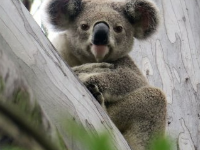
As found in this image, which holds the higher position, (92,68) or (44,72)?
(44,72)

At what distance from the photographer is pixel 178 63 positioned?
388 cm

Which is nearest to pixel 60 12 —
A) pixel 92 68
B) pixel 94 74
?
pixel 92 68

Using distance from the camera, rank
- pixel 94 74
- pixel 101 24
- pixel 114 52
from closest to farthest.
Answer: pixel 94 74, pixel 101 24, pixel 114 52

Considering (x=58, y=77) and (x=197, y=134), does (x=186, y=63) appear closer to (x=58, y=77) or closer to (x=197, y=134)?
(x=197, y=134)

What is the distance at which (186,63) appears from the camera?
389cm

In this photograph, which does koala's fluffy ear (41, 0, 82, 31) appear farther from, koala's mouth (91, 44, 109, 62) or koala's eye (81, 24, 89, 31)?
koala's mouth (91, 44, 109, 62)

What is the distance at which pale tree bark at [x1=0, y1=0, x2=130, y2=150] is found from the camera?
1.80 meters

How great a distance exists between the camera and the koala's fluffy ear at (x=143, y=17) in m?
3.73

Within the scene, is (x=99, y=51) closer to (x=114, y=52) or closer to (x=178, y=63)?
(x=114, y=52)

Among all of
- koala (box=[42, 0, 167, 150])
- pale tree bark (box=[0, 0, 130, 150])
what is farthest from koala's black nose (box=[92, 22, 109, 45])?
pale tree bark (box=[0, 0, 130, 150])

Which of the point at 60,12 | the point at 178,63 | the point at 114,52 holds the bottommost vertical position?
the point at 178,63

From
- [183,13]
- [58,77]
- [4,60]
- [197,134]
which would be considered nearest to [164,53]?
[183,13]

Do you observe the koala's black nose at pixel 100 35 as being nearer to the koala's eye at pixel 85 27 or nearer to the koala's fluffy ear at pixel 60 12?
the koala's eye at pixel 85 27

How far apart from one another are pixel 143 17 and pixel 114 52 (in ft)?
1.90
